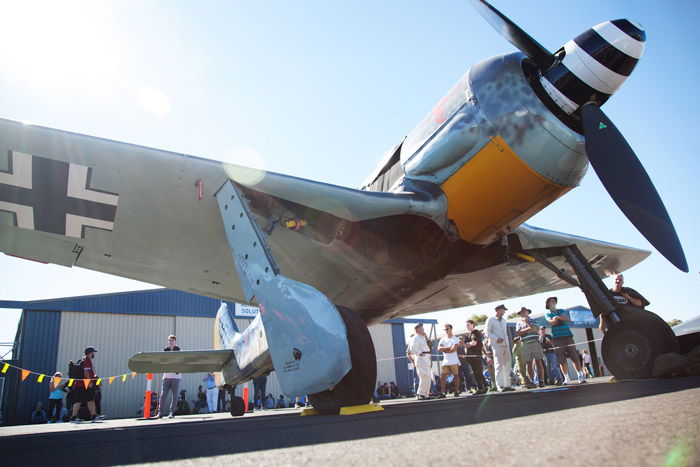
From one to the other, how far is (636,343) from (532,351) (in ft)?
16.2

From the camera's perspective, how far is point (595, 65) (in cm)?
410

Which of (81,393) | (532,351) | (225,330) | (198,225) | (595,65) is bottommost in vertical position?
(81,393)

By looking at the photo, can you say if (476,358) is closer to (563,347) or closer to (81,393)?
(563,347)

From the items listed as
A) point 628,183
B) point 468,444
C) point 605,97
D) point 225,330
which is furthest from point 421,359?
point 468,444

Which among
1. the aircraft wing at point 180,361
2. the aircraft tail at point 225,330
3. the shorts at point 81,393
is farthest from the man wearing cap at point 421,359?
the shorts at point 81,393

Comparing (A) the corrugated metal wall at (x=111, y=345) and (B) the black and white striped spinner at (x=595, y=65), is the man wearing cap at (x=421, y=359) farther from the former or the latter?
(A) the corrugated metal wall at (x=111, y=345)

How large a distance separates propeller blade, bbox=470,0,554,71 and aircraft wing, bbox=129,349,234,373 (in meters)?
6.21

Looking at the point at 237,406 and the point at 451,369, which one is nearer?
the point at 237,406

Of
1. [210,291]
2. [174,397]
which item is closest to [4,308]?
[174,397]

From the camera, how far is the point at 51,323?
2002 cm

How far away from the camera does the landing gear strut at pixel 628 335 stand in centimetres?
469

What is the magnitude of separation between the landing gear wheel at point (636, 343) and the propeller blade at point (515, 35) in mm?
2988

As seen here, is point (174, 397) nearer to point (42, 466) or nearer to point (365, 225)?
point (365, 225)

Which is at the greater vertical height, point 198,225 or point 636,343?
point 198,225
